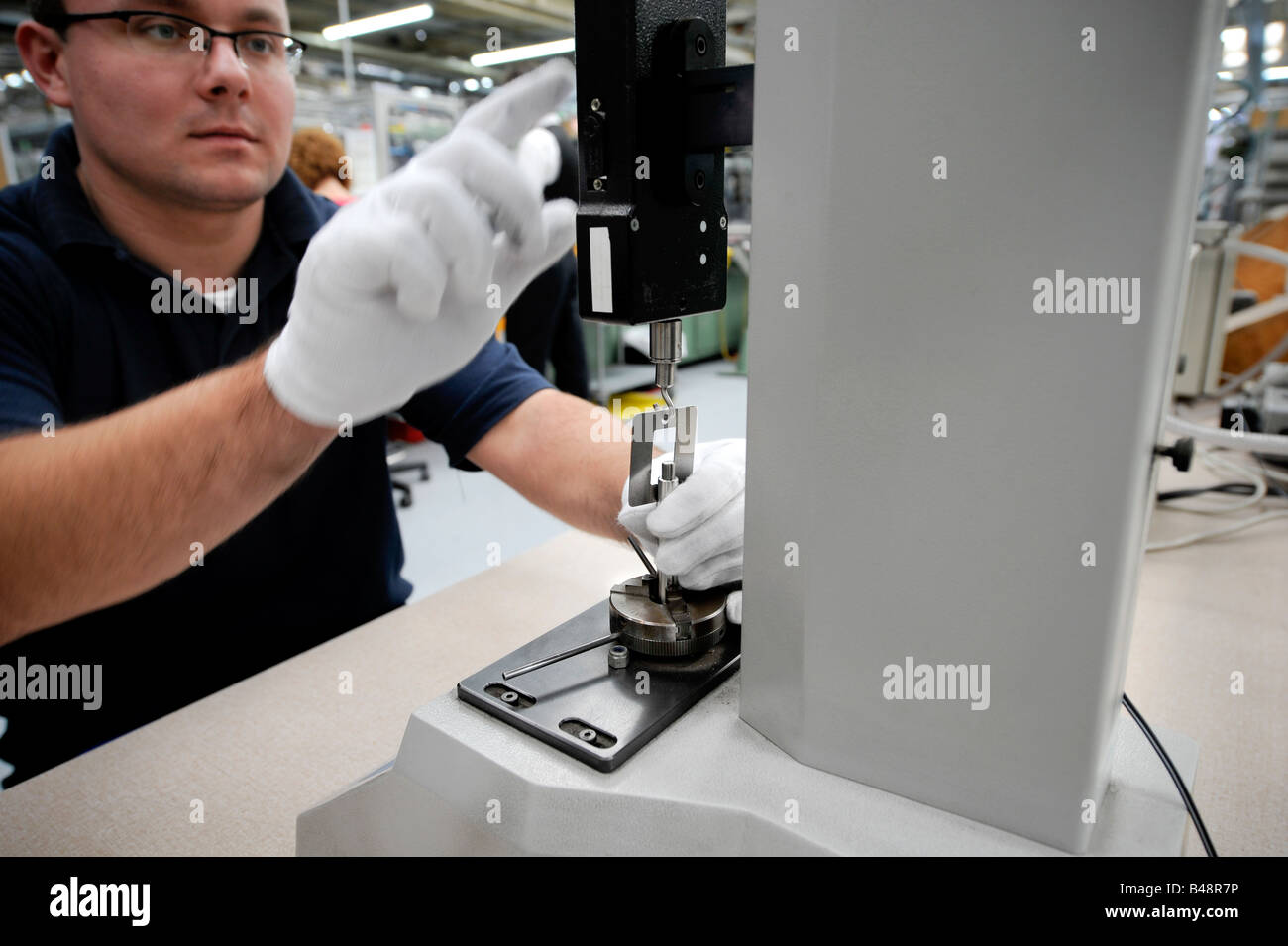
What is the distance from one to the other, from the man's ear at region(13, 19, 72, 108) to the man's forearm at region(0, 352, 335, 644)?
22.8 inches

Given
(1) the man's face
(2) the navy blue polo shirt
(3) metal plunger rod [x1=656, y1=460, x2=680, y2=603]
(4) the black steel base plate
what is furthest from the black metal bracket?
(1) the man's face

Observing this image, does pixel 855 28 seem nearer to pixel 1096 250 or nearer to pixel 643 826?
pixel 1096 250

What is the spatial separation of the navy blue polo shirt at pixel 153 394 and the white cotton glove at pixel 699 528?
1.46 feet

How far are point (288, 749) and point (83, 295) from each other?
26.3 inches

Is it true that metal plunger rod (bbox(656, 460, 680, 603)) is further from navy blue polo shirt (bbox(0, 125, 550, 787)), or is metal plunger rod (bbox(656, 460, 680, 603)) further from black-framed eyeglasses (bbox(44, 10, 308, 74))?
black-framed eyeglasses (bbox(44, 10, 308, 74))

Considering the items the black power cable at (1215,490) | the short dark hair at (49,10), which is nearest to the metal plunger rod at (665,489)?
the short dark hair at (49,10)

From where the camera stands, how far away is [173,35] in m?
0.96

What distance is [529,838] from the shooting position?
48 centimetres

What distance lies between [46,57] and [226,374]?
2.22 feet

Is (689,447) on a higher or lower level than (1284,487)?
higher

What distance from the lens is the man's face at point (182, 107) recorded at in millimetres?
944

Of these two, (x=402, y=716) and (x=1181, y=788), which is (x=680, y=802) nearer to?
(x=1181, y=788)

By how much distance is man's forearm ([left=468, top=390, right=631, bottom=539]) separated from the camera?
99 cm
